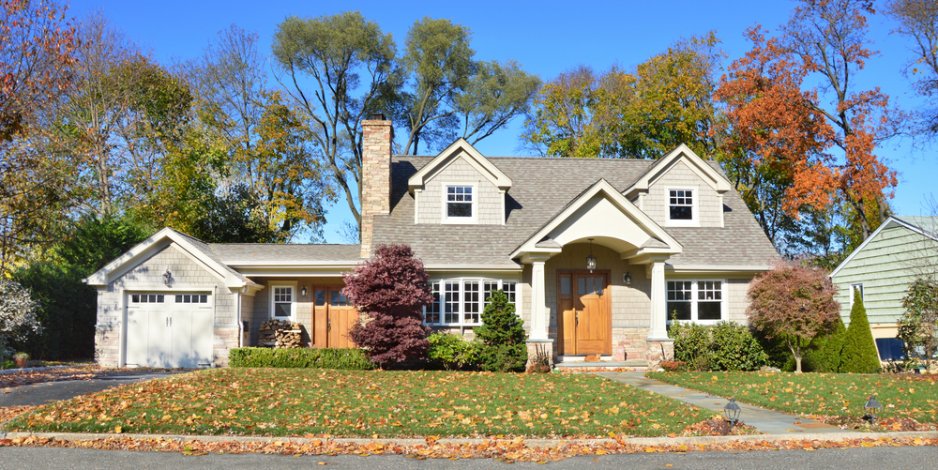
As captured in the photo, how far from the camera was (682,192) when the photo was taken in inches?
1009

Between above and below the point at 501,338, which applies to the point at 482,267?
above

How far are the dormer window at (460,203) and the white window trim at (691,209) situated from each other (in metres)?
6.09

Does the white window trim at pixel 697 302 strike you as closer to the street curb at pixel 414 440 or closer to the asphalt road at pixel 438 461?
the street curb at pixel 414 440

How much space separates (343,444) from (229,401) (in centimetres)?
395

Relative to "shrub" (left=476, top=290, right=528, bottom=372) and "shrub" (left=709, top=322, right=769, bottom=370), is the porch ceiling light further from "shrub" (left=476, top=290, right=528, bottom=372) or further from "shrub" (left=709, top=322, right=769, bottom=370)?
"shrub" (left=709, top=322, right=769, bottom=370)

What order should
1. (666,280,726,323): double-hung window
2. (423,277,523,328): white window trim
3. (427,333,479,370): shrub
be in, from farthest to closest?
(666,280,726,323): double-hung window
(423,277,523,328): white window trim
(427,333,479,370): shrub

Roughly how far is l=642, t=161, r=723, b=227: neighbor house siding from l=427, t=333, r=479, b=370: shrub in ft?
25.3

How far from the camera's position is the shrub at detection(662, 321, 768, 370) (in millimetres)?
22078

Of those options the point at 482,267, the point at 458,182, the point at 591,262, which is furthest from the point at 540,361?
the point at 458,182

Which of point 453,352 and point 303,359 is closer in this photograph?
point 303,359

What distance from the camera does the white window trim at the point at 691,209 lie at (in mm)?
25406

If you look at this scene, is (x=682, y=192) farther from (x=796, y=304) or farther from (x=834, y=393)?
(x=834, y=393)

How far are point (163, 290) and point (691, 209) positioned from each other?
15982mm

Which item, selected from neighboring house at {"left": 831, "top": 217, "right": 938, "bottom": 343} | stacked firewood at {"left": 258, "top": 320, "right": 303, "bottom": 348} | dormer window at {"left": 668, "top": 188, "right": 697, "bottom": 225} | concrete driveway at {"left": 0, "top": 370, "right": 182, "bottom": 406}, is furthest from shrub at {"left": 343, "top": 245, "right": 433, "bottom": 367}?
neighboring house at {"left": 831, "top": 217, "right": 938, "bottom": 343}
